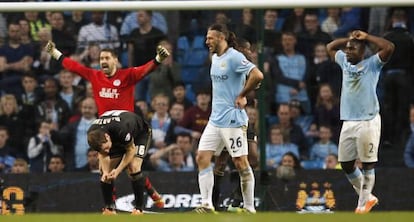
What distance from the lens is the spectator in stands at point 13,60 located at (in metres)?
15.2

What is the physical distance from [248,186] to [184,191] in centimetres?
175

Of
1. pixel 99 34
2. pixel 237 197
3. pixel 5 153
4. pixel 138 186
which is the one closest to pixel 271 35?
pixel 99 34

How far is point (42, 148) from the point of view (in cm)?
1505

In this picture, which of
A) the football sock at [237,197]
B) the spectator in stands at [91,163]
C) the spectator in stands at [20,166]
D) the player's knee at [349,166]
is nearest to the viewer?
the player's knee at [349,166]

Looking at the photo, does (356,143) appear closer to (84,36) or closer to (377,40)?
(377,40)

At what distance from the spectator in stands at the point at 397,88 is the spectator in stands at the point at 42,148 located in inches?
157

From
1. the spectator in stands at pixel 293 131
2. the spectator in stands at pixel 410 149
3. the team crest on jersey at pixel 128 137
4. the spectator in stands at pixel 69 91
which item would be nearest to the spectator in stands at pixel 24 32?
the spectator in stands at pixel 69 91

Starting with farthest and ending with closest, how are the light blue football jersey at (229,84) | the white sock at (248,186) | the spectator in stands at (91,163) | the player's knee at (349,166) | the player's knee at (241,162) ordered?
the spectator in stands at (91,163) < the player's knee at (349,166) < the white sock at (248,186) < the player's knee at (241,162) < the light blue football jersey at (229,84)

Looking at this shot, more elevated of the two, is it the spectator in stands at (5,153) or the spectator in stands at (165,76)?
the spectator in stands at (165,76)

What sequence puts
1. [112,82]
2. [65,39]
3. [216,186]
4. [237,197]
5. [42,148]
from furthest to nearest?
1. [65,39]
2. [42,148]
3. [237,197]
4. [216,186]
5. [112,82]

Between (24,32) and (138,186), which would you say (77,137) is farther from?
(138,186)

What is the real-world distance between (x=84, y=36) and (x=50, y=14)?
513 mm

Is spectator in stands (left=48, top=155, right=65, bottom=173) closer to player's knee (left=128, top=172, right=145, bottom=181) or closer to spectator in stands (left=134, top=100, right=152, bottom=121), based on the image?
spectator in stands (left=134, top=100, right=152, bottom=121)

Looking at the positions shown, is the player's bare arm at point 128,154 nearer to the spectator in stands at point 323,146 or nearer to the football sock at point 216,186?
the football sock at point 216,186
